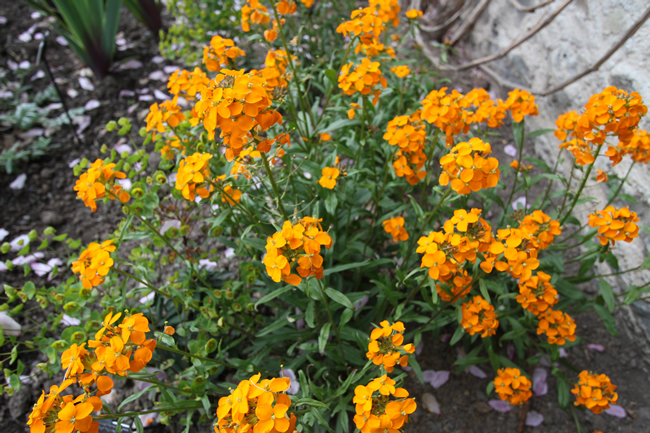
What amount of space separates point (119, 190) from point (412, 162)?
1274 mm

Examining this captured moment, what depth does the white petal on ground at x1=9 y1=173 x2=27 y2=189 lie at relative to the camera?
327 centimetres

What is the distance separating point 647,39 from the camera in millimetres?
2361

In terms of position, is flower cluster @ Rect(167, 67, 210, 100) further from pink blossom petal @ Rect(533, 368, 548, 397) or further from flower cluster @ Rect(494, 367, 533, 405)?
pink blossom petal @ Rect(533, 368, 548, 397)

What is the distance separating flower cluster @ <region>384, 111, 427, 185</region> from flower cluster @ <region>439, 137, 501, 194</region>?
1.18 feet

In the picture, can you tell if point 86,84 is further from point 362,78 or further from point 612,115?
point 612,115

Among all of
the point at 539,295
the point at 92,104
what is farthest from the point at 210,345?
the point at 92,104

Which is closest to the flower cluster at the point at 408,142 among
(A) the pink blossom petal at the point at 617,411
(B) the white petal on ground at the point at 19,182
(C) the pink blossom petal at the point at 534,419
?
(C) the pink blossom petal at the point at 534,419

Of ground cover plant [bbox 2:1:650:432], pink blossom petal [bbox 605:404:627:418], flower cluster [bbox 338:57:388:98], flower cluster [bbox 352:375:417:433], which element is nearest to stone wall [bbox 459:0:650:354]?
pink blossom petal [bbox 605:404:627:418]

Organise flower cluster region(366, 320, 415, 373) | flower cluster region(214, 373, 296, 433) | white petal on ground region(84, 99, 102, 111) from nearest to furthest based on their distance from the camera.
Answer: flower cluster region(214, 373, 296, 433) < flower cluster region(366, 320, 415, 373) < white petal on ground region(84, 99, 102, 111)

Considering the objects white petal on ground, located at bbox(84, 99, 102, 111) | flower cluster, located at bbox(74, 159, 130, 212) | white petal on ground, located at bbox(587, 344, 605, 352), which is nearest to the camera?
flower cluster, located at bbox(74, 159, 130, 212)

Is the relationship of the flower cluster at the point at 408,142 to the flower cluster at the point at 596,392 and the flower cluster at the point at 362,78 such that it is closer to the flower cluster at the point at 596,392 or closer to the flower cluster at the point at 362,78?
the flower cluster at the point at 362,78

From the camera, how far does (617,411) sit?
7.24 ft

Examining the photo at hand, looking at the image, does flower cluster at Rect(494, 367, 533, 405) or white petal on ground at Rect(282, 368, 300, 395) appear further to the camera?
white petal on ground at Rect(282, 368, 300, 395)

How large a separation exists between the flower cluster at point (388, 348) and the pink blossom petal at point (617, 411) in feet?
5.28
